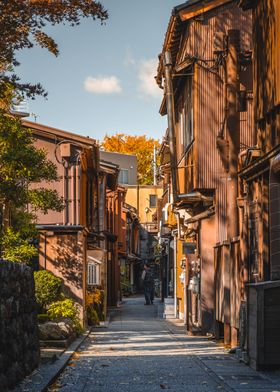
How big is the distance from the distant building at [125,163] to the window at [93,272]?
37.1m

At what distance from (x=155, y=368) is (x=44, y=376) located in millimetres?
2690

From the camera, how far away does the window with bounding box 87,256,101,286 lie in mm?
31823

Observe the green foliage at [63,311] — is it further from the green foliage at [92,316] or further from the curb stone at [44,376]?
the curb stone at [44,376]

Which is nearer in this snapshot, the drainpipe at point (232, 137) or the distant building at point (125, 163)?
the drainpipe at point (232, 137)

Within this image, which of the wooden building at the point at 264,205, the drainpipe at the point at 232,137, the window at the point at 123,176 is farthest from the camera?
the window at the point at 123,176

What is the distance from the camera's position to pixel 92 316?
30422 millimetres

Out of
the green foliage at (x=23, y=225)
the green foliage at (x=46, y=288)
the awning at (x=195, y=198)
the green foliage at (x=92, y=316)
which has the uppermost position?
the awning at (x=195, y=198)

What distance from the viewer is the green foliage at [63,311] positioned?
80.4 feet

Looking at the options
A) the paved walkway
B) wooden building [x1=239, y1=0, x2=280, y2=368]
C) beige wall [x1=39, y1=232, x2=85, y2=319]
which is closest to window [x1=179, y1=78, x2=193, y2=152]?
beige wall [x1=39, y1=232, x2=85, y2=319]

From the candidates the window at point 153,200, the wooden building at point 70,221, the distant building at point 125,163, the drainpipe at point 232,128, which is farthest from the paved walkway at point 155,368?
the window at point 153,200

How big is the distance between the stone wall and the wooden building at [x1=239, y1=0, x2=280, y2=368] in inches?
148

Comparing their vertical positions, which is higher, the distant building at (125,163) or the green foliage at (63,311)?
the distant building at (125,163)

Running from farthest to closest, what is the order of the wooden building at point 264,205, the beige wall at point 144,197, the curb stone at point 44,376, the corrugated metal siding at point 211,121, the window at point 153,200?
the window at point 153,200
the beige wall at point 144,197
the corrugated metal siding at point 211,121
the wooden building at point 264,205
the curb stone at point 44,376

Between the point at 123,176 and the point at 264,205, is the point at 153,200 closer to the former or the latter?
the point at 123,176
